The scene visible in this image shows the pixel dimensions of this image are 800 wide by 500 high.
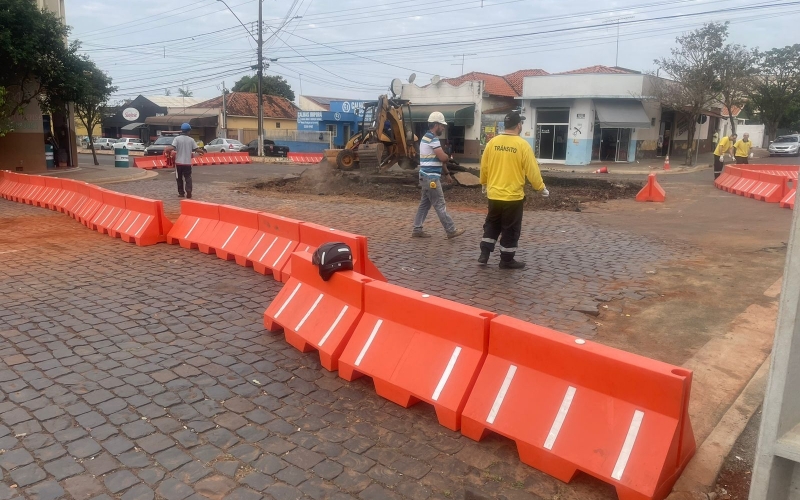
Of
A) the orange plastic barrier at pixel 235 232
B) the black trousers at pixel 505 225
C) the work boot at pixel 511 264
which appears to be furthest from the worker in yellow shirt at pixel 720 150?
the orange plastic barrier at pixel 235 232

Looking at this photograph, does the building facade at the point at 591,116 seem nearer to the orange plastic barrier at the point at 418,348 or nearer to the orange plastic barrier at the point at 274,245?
the orange plastic barrier at the point at 274,245

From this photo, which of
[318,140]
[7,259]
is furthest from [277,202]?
[318,140]

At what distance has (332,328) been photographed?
4.78 metres

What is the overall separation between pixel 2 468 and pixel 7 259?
20.8 feet

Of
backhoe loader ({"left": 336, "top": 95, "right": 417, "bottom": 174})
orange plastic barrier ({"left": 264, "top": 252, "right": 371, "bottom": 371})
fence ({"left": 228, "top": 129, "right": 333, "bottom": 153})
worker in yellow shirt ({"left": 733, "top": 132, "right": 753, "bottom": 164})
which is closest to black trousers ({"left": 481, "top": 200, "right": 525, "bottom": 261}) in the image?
orange plastic barrier ({"left": 264, "top": 252, "right": 371, "bottom": 371})

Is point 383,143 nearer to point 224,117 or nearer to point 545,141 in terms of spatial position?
point 545,141

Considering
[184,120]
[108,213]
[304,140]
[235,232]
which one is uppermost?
[184,120]

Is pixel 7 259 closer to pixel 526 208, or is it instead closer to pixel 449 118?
pixel 526 208

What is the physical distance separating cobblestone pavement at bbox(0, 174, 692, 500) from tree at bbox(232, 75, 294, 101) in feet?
250

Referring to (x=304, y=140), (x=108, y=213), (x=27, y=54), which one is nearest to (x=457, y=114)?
(x=304, y=140)

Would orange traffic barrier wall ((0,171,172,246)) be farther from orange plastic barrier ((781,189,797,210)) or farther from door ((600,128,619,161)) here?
door ((600,128,619,161))

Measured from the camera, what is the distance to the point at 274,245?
7586 mm

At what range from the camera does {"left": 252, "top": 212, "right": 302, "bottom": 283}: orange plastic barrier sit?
7203 mm

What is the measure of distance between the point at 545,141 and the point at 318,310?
32.3 m
